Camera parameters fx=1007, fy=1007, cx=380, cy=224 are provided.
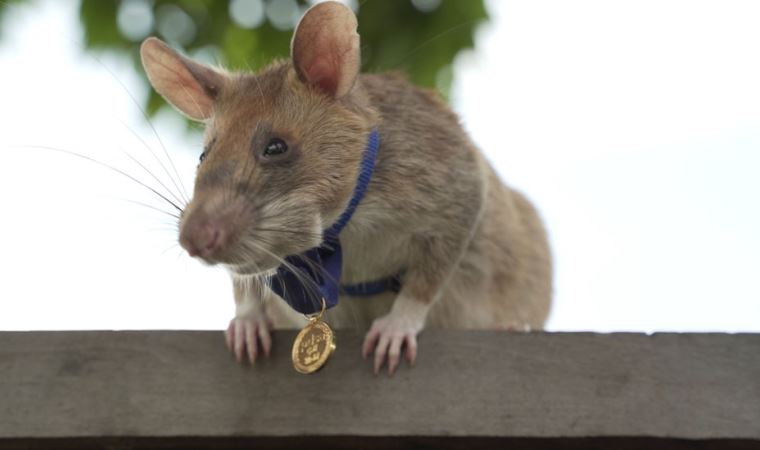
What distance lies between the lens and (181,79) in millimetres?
2764

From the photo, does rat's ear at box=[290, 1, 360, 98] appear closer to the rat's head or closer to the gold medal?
the rat's head

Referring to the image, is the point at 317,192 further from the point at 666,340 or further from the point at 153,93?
the point at 153,93

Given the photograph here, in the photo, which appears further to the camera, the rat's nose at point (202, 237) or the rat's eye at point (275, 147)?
the rat's eye at point (275, 147)

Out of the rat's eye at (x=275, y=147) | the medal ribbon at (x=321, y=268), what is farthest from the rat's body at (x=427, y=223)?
the rat's eye at (x=275, y=147)

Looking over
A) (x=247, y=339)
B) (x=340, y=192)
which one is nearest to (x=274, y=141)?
(x=340, y=192)

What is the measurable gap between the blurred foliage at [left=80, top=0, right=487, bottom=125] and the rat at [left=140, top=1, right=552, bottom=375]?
0.62m

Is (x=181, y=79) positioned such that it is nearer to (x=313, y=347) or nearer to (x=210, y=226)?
(x=210, y=226)

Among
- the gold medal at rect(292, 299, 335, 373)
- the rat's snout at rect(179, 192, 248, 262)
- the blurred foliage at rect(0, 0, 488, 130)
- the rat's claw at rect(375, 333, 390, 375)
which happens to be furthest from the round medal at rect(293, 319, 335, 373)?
the blurred foliage at rect(0, 0, 488, 130)

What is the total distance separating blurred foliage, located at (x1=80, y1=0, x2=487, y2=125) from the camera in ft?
12.3

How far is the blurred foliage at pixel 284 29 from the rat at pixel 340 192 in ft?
2.04

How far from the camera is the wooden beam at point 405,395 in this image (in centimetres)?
221

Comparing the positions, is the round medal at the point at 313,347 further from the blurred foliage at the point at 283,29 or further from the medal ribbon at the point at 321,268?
the blurred foliage at the point at 283,29

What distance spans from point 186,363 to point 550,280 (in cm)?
189

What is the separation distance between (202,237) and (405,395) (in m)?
0.58
